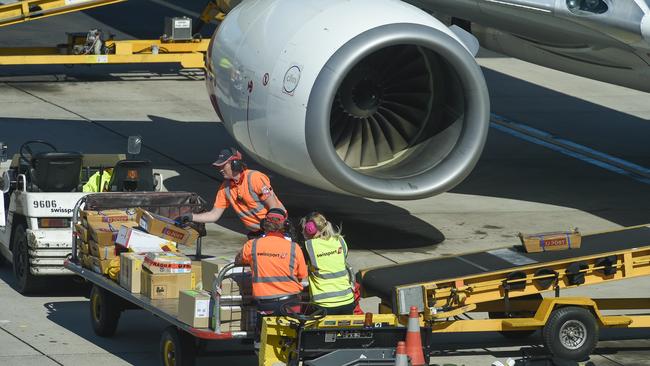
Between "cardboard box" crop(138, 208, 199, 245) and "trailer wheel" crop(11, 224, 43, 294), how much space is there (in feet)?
4.94

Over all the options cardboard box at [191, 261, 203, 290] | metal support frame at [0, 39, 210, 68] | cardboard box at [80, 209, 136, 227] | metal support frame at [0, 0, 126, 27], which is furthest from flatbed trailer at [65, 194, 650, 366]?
metal support frame at [0, 0, 126, 27]

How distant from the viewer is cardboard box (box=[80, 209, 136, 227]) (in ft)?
45.5

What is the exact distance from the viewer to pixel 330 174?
49.5 ft

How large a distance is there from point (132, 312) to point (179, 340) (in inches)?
99.5

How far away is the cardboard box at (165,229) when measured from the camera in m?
13.7

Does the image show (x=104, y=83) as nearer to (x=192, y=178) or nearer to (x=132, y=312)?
(x=192, y=178)

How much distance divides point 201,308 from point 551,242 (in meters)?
3.35

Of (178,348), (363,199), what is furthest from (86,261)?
(363,199)

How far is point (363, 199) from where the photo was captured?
63.0ft

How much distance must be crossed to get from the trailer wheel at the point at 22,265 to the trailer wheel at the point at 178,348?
9.63 feet

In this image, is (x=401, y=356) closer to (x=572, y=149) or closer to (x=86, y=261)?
(x=86, y=261)

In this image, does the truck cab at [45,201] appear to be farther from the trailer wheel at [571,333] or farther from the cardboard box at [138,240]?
the trailer wheel at [571,333]

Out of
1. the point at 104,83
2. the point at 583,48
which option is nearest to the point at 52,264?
the point at 583,48

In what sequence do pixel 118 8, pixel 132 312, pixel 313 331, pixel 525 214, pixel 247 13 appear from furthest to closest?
pixel 118 8
pixel 525 214
pixel 247 13
pixel 132 312
pixel 313 331
